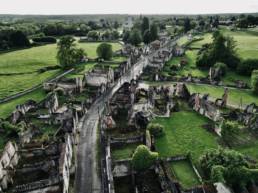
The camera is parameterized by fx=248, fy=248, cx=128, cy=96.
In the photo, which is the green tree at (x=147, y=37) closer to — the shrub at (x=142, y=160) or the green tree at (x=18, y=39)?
the green tree at (x=18, y=39)

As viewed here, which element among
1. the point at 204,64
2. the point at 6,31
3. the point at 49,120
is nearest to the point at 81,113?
the point at 49,120

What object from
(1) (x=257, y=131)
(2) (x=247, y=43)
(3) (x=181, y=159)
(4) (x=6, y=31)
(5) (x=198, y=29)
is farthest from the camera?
(5) (x=198, y=29)

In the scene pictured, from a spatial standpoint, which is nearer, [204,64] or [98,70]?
[98,70]

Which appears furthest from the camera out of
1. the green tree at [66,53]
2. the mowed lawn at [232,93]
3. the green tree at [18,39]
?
the green tree at [18,39]

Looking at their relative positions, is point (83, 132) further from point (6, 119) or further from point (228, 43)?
point (228, 43)

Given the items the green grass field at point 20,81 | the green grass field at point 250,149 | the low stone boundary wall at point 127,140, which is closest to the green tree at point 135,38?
the green grass field at point 20,81

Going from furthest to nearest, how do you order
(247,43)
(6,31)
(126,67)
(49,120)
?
(6,31) < (247,43) < (126,67) < (49,120)

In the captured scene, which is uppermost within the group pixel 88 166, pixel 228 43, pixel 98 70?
pixel 228 43

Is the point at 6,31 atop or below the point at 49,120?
atop
